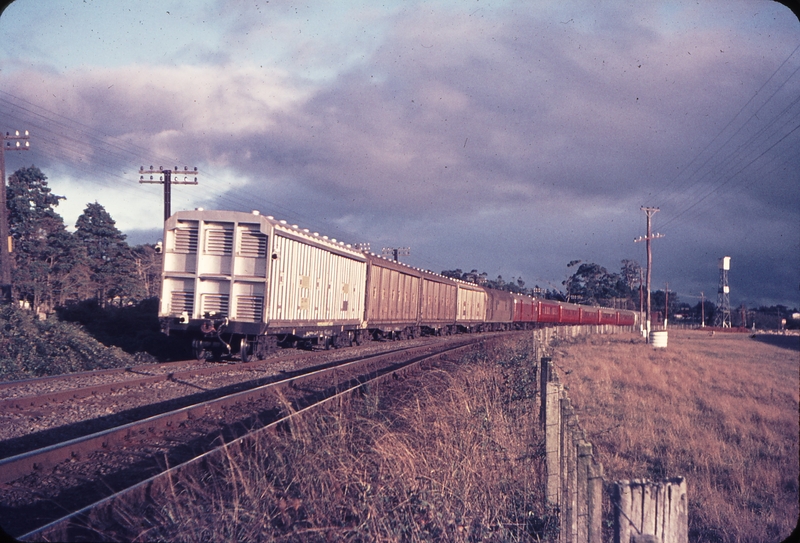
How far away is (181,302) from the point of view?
14656mm

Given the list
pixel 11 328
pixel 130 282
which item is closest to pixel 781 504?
pixel 11 328

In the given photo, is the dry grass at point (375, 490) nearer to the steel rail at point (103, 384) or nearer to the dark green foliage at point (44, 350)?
the steel rail at point (103, 384)

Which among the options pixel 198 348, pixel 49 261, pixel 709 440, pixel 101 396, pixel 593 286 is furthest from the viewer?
pixel 593 286

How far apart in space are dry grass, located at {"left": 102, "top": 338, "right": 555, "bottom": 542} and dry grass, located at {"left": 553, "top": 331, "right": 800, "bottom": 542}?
1.87 m

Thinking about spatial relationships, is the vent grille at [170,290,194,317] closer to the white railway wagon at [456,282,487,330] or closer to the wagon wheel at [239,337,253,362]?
the wagon wheel at [239,337,253,362]

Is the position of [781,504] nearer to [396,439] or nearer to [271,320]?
[396,439]

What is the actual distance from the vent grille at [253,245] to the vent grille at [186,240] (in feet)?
4.16

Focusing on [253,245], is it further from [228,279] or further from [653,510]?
[653,510]

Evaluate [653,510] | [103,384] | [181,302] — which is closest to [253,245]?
[181,302]

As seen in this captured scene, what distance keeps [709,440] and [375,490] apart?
22.8ft

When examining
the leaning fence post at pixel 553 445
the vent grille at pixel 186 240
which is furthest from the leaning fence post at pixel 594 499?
the vent grille at pixel 186 240

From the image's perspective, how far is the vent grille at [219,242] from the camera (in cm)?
1456

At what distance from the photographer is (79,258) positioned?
3459 centimetres

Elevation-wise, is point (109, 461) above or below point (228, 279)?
below
